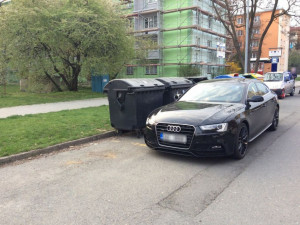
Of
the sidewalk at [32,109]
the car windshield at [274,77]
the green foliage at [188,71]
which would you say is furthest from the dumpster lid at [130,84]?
the green foliage at [188,71]

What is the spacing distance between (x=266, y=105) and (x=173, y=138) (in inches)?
124

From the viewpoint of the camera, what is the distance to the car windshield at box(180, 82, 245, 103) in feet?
19.9

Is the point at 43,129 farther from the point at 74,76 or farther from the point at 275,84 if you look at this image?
the point at 275,84

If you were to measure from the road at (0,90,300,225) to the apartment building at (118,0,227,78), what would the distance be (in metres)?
25.3

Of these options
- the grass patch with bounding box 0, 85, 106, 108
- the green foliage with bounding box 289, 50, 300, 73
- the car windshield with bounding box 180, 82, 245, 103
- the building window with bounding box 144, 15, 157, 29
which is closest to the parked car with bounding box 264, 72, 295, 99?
the grass patch with bounding box 0, 85, 106, 108

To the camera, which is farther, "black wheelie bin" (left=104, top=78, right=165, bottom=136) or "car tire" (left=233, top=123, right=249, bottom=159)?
"black wheelie bin" (left=104, top=78, right=165, bottom=136)

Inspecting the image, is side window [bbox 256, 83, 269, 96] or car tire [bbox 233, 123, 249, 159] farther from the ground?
side window [bbox 256, 83, 269, 96]

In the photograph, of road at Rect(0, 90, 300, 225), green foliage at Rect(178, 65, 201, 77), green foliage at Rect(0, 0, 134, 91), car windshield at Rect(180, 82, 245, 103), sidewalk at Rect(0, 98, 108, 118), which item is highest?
green foliage at Rect(0, 0, 134, 91)

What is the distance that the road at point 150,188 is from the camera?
3.24 m

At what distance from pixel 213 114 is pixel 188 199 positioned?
1.97m

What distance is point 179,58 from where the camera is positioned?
31.6 metres

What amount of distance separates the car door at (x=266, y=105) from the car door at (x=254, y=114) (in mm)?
187

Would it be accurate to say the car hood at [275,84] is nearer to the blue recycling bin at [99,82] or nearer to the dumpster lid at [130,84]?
the dumpster lid at [130,84]

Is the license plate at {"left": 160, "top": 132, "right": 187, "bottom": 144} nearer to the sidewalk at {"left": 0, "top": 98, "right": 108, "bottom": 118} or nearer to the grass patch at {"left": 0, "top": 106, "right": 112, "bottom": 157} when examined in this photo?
the grass patch at {"left": 0, "top": 106, "right": 112, "bottom": 157}
